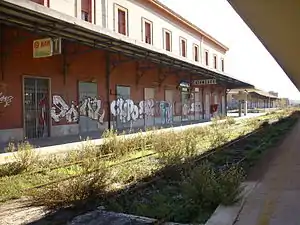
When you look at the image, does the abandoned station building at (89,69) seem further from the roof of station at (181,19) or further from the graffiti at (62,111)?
the roof of station at (181,19)

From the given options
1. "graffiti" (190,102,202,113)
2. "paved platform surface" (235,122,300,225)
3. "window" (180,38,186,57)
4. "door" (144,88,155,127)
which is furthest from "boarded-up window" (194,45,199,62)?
"paved platform surface" (235,122,300,225)

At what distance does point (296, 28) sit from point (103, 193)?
10158 millimetres

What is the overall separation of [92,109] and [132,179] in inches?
633

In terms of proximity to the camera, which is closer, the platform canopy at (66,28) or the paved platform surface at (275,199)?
the paved platform surface at (275,199)

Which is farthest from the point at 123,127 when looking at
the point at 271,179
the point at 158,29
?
the point at 271,179

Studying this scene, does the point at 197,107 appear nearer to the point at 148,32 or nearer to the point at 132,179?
the point at 148,32

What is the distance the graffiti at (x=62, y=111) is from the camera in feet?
69.3

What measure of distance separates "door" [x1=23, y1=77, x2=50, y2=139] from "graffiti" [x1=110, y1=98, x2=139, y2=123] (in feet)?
22.5

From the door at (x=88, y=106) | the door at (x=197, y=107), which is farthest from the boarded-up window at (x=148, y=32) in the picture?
the door at (x=88, y=106)

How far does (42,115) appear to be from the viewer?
67.1 ft

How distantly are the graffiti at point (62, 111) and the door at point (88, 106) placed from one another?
77 cm

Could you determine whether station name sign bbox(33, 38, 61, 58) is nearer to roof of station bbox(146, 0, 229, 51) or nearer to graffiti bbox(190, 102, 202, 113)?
roof of station bbox(146, 0, 229, 51)

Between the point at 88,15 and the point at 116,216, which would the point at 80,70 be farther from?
the point at 116,216

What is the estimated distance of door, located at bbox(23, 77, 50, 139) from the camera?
19391 mm
